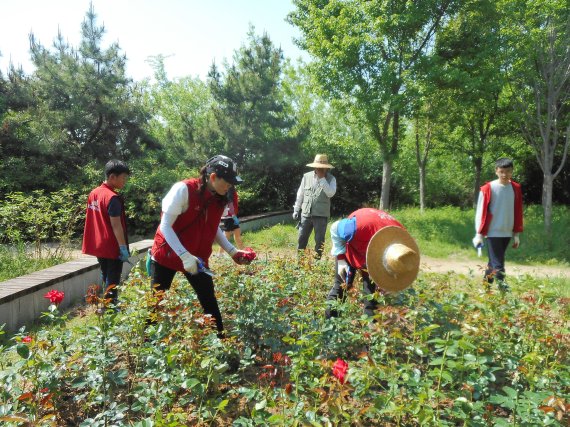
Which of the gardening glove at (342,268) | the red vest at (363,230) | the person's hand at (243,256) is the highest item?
the red vest at (363,230)

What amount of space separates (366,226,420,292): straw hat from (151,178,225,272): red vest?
1071 mm

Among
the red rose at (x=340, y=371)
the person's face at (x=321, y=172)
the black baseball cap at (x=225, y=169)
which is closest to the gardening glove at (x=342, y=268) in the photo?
the black baseball cap at (x=225, y=169)

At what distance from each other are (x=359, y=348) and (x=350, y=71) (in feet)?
29.6

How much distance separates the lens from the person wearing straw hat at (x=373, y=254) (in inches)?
116

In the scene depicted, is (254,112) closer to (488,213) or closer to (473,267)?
(473,267)

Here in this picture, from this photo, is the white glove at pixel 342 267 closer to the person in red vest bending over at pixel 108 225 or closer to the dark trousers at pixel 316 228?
the person in red vest bending over at pixel 108 225

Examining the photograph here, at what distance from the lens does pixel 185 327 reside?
2525 millimetres

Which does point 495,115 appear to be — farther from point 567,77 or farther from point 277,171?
point 277,171

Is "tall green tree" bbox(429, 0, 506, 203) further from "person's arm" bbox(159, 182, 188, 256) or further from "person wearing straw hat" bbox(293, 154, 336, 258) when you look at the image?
"person's arm" bbox(159, 182, 188, 256)

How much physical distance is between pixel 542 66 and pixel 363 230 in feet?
29.0

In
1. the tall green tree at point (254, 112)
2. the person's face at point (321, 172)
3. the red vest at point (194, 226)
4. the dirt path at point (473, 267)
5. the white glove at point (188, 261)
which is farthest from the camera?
the tall green tree at point (254, 112)

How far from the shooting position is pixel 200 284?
3.15 meters

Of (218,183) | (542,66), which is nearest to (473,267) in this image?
(542,66)

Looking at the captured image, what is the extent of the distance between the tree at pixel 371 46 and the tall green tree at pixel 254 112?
8.34 feet
